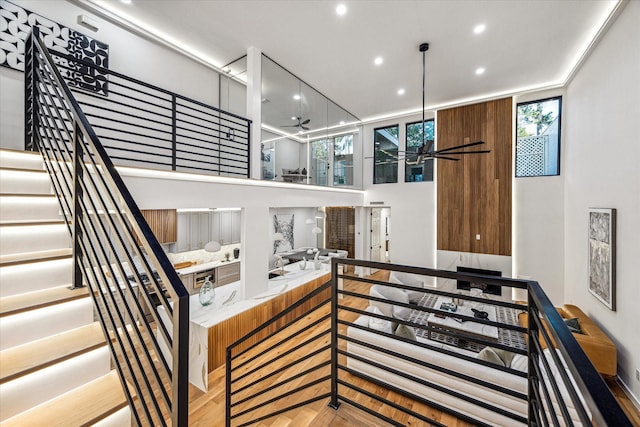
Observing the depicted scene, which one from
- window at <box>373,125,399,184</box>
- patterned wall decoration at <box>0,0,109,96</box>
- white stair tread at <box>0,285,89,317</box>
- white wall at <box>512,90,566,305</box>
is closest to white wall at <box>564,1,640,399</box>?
white wall at <box>512,90,566,305</box>

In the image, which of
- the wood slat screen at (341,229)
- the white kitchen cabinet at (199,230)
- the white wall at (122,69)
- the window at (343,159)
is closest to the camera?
the white wall at (122,69)

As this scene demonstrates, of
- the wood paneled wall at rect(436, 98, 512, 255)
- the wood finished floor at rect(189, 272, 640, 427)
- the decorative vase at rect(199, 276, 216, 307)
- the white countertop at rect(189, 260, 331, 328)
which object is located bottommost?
the wood finished floor at rect(189, 272, 640, 427)

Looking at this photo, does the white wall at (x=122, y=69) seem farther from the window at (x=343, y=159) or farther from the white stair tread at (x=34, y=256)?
the window at (x=343, y=159)

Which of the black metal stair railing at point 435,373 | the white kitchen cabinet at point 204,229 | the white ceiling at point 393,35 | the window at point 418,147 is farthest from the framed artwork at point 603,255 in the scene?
the white kitchen cabinet at point 204,229

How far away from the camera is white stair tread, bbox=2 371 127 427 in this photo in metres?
1.09

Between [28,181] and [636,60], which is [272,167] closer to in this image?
[28,181]

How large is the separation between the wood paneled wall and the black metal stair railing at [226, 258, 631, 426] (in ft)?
6.40

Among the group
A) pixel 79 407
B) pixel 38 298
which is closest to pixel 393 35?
pixel 38 298

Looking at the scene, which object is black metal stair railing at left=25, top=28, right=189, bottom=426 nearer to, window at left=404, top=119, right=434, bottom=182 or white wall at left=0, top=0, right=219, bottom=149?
white wall at left=0, top=0, right=219, bottom=149

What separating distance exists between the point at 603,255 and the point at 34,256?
20.5 feet

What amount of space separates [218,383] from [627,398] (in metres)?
5.13

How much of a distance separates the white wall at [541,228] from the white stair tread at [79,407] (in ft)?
24.9

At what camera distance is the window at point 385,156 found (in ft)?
26.6

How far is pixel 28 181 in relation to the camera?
1.92 metres
